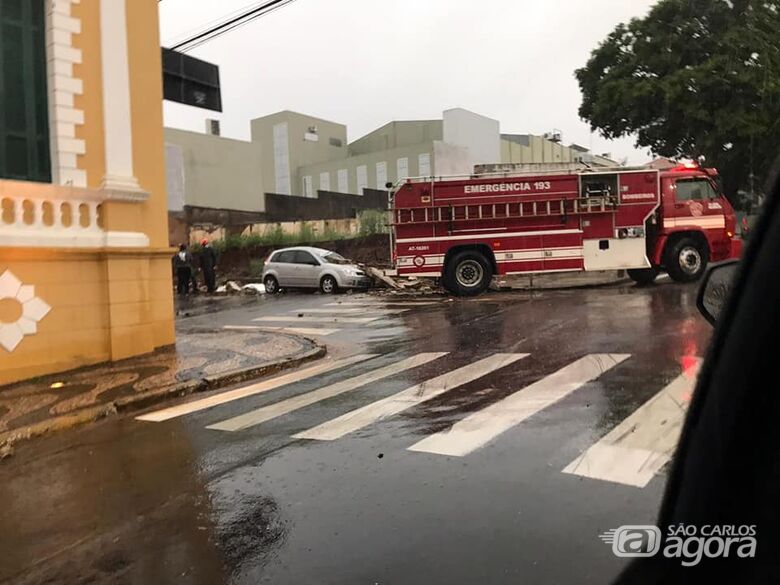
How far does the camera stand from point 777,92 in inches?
900

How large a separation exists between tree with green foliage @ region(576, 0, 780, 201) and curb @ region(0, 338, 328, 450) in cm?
1932

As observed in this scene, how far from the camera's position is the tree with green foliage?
2339 centimetres

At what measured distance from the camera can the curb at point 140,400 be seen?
6055 millimetres

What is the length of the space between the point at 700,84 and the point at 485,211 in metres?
12.5

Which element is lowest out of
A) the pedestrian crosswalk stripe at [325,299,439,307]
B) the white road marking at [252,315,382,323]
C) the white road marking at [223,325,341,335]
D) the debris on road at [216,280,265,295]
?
the white road marking at [223,325,341,335]

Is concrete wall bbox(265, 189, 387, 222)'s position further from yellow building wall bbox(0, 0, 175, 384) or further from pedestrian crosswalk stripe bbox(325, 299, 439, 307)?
yellow building wall bbox(0, 0, 175, 384)

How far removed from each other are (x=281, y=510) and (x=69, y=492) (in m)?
1.71

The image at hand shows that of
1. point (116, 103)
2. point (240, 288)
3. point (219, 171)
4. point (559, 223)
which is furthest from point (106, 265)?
point (219, 171)

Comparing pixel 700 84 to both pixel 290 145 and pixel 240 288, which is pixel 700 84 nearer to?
pixel 240 288

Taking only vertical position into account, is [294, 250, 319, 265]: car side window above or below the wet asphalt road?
above

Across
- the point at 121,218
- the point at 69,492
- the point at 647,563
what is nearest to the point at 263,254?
the point at 121,218

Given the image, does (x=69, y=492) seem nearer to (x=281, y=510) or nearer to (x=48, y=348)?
(x=281, y=510)

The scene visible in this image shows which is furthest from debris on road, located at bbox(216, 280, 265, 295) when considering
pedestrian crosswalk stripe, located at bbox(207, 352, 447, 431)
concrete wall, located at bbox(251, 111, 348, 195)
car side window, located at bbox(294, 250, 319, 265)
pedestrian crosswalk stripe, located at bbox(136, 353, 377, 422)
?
concrete wall, located at bbox(251, 111, 348, 195)

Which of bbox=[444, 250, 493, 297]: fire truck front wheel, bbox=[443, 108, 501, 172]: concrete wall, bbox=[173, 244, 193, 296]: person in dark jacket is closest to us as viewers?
bbox=[444, 250, 493, 297]: fire truck front wheel
